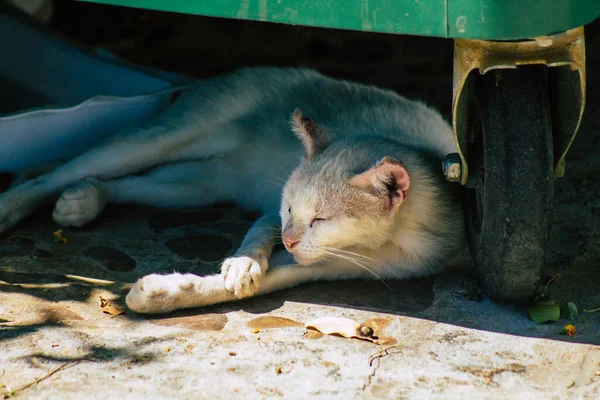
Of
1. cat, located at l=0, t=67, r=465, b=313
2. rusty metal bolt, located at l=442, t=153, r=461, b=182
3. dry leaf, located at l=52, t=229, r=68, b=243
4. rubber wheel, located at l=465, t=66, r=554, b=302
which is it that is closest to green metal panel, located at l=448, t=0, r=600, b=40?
rubber wheel, located at l=465, t=66, r=554, b=302

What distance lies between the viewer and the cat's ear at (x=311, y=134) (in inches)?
128

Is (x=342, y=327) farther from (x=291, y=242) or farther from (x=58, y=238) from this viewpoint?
(x=58, y=238)

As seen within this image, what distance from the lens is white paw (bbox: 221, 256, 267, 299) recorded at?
2908 mm

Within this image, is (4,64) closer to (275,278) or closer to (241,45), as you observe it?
(241,45)

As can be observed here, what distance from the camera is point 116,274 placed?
3.20m

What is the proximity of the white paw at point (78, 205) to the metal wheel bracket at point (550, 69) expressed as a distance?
1696 mm

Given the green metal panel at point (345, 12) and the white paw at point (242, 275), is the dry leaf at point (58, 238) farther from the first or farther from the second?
the green metal panel at point (345, 12)

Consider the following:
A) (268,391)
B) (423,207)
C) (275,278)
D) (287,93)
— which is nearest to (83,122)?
(287,93)

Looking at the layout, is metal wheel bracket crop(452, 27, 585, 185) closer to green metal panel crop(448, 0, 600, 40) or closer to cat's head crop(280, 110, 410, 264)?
green metal panel crop(448, 0, 600, 40)

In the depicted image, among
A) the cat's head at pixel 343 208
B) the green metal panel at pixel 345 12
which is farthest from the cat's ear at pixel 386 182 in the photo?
the green metal panel at pixel 345 12

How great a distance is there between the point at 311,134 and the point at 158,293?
90cm

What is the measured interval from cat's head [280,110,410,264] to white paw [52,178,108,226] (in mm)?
1000

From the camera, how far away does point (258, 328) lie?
2766 millimetres

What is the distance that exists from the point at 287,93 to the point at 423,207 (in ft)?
3.98
